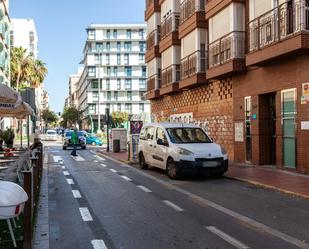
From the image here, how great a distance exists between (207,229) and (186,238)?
2.36 ft

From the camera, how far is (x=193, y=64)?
2600cm

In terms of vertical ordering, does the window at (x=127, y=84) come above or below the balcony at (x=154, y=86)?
above

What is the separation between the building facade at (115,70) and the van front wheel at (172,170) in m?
88.9

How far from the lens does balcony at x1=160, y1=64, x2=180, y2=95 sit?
29.0 metres

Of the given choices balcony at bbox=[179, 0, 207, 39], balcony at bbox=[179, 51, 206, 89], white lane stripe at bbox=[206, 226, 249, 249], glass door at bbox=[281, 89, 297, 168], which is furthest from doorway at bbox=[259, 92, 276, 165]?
white lane stripe at bbox=[206, 226, 249, 249]

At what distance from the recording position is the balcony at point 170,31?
2977cm

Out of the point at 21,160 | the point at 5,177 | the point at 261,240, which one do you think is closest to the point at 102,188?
the point at 21,160

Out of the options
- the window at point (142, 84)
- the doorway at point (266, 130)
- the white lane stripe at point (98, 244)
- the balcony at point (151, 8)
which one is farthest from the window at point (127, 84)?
the white lane stripe at point (98, 244)

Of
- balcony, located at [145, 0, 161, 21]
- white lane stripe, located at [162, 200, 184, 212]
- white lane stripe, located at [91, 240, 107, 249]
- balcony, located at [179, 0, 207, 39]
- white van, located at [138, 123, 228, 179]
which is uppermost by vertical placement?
balcony, located at [145, 0, 161, 21]

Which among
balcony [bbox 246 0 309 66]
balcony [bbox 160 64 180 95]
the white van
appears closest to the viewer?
the white van

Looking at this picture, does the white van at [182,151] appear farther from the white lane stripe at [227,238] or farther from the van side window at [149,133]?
the white lane stripe at [227,238]

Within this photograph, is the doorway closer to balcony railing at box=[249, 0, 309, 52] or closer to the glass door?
the glass door

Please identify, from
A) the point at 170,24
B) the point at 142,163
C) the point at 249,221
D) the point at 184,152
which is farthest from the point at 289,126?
the point at 170,24

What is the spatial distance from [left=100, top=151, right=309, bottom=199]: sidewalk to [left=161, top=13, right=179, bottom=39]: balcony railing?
1438cm
